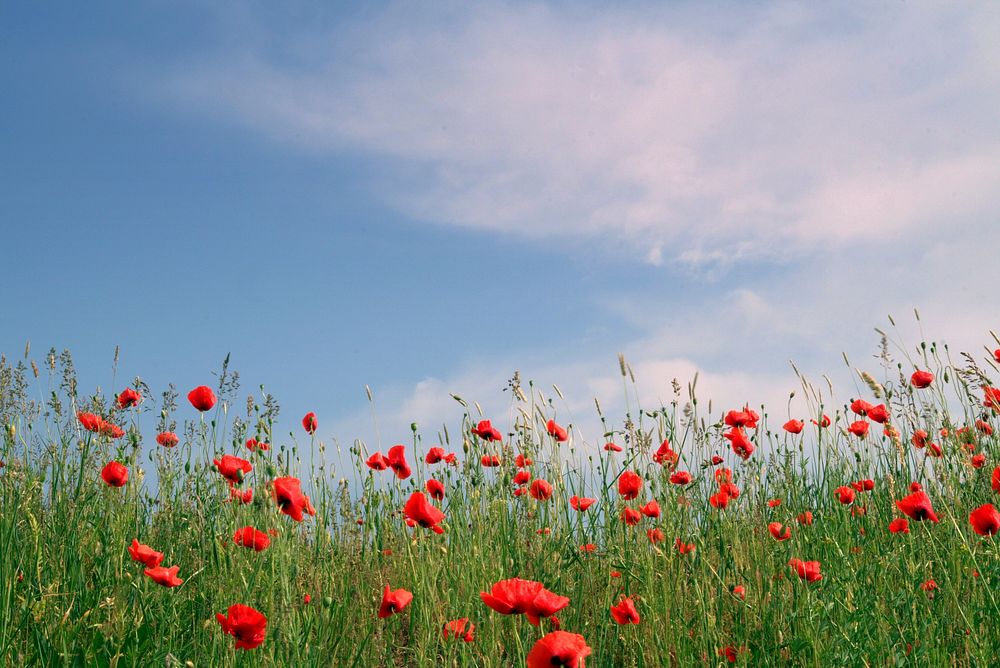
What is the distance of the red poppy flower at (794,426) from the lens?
441 centimetres

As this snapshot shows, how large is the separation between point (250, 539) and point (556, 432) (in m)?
1.57

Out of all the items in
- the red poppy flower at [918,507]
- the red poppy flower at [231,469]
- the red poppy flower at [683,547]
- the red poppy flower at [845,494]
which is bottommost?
the red poppy flower at [683,547]

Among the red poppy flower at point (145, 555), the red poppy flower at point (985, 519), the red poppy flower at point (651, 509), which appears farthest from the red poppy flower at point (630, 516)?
the red poppy flower at point (145, 555)

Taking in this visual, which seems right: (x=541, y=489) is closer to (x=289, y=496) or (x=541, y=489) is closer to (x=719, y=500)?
(x=719, y=500)

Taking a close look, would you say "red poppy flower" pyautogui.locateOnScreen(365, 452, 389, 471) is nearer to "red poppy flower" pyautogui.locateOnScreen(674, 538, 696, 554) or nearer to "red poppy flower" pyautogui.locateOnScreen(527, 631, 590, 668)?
"red poppy flower" pyautogui.locateOnScreen(674, 538, 696, 554)

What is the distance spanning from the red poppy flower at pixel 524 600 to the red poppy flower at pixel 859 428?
3.18 metres

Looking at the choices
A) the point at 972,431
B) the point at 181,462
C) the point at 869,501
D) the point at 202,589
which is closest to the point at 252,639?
the point at 202,589

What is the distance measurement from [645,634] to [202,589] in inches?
65.7

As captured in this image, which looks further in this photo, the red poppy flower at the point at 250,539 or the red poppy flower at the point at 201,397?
the red poppy flower at the point at 201,397

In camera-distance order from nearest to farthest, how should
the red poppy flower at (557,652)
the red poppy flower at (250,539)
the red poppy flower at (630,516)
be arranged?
the red poppy flower at (557,652) < the red poppy flower at (250,539) < the red poppy flower at (630,516)

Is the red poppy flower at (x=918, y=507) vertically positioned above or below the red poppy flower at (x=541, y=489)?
below

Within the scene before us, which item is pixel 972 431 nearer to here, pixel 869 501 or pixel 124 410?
pixel 869 501

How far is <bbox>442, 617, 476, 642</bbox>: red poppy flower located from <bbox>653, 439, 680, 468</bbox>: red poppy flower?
1.07 metres

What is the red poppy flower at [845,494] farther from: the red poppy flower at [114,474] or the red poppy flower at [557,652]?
the red poppy flower at [114,474]
